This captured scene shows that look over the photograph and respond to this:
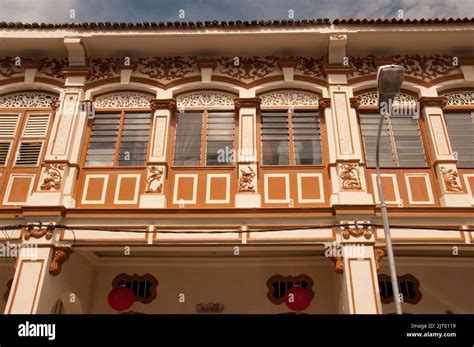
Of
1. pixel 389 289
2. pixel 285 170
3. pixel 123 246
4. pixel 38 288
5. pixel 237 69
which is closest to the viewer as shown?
pixel 38 288

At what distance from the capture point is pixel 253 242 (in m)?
7.84

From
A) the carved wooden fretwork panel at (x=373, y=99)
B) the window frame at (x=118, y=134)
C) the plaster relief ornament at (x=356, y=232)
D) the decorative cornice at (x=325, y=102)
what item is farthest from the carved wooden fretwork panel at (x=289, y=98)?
the plaster relief ornament at (x=356, y=232)

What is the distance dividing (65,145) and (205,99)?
3088 millimetres

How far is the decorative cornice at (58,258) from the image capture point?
25.2ft

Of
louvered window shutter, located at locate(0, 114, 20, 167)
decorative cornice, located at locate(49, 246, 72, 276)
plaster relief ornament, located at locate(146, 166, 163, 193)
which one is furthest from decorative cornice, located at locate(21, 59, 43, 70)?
decorative cornice, located at locate(49, 246, 72, 276)

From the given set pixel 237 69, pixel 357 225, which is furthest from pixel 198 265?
pixel 237 69

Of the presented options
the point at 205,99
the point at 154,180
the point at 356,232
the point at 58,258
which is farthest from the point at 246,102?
the point at 58,258

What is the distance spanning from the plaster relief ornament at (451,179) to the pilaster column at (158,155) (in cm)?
535

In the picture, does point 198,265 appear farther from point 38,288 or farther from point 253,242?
point 38,288

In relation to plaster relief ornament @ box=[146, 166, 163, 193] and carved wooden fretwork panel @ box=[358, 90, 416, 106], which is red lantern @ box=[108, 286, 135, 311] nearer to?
plaster relief ornament @ box=[146, 166, 163, 193]

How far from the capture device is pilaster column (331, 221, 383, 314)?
721 cm

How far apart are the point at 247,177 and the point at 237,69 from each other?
111 inches

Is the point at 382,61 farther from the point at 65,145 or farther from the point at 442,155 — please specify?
the point at 65,145

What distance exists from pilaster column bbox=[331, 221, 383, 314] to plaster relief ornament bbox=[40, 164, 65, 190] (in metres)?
5.35
